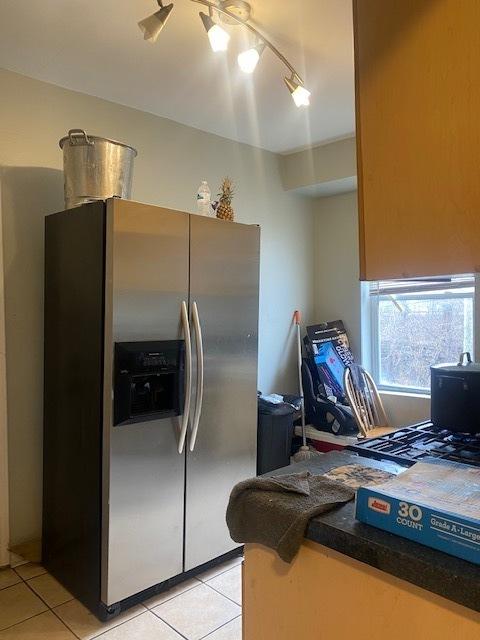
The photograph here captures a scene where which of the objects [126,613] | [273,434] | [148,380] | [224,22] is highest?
[224,22]

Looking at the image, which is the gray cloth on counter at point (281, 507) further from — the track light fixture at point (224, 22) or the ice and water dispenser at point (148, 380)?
the track light fixture at point (224, 22)

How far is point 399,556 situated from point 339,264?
3405 mm

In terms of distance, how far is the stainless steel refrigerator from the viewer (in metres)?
2.21

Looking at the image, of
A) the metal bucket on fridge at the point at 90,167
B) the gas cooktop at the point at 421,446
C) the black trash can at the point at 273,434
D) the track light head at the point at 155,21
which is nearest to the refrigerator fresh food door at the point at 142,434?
the metal bucket on fridge at the point at 90,167

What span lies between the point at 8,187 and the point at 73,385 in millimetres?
1089

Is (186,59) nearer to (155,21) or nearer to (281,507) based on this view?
(155,21)

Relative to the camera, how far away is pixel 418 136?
40.6 inches

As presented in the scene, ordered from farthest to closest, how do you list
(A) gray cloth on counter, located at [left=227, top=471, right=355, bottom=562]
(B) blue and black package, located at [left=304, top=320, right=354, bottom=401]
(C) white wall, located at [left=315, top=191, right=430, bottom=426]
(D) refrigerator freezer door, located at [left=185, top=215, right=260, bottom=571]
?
1. (C) white wall, located at [left=315, top=191, right=430, bottom=426]
2. (B) blue and black package, located at [left=304, top=320, right=354, bottom=401]
3. (D) refrigerator freezer door, located at [left=185, top=215, right=260, bottom=571]
4. (A) gray cloth on counter, located at [left=227, top=471, right=355, bottom=562]

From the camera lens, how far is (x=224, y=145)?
3.56 meters

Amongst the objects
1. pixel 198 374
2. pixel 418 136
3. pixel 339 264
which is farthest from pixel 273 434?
pixel 418 136

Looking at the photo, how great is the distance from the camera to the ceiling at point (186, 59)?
2074mm

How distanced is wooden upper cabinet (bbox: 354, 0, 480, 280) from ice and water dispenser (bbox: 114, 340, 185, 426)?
1340 millimetres

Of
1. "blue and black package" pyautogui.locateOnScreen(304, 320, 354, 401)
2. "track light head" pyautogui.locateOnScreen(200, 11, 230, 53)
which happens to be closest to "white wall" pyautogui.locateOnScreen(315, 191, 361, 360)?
"blue and black package" pyautogui.locateOnScreen(304, 320, 354, 401)

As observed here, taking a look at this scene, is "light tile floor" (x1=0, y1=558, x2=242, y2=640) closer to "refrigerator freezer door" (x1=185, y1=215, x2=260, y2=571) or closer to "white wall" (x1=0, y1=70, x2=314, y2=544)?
"refrigerator freezer door" (x1=185, y1=215, x2=260, y2=571)
